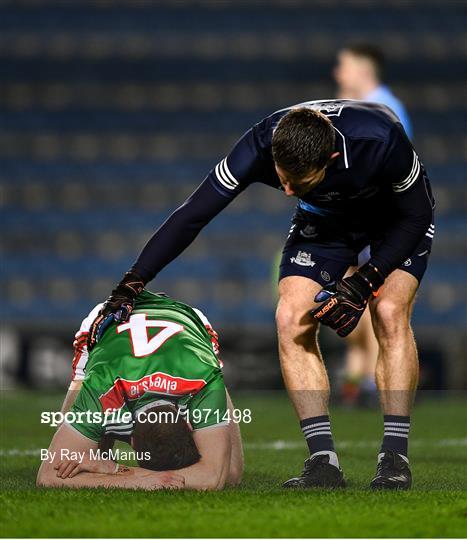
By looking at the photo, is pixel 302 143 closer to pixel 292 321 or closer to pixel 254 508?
pixel 292 321

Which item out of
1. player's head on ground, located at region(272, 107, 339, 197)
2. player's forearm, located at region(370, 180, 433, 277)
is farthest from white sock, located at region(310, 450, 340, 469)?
player's head on ground, located at region(272, 107, 339, 197)

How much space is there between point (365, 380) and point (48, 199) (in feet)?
34.5

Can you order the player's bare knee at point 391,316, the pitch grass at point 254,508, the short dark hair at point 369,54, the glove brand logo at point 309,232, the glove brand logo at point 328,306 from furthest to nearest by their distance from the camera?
the short dark hair at point 369,54 → the glove brand logo at point 309,232 → the player's bare knee at point 391,316 → the glove brand logo at point 328,306 → the pitch grass at point 254,508

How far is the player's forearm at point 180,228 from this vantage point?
153 inches

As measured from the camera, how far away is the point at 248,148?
386cm

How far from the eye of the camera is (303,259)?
4.20m

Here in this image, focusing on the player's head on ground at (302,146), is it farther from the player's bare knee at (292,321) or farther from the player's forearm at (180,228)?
the player's bare knee at (292,321)

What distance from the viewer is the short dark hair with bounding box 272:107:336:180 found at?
3525mm

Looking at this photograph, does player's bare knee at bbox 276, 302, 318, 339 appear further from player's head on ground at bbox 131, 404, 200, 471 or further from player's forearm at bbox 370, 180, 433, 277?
player's head on ground at bbox 131, 404, 200, 471

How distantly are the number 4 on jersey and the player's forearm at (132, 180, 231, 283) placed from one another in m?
0.19

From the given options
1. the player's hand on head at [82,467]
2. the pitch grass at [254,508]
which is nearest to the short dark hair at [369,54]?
the pitch grass at [254,508]

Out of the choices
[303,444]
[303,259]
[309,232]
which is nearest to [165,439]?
[303,259]

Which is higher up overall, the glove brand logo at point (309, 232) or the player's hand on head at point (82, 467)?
the glove brand logo at point (309, 232)

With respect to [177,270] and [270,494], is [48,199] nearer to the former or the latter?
[177,270]
